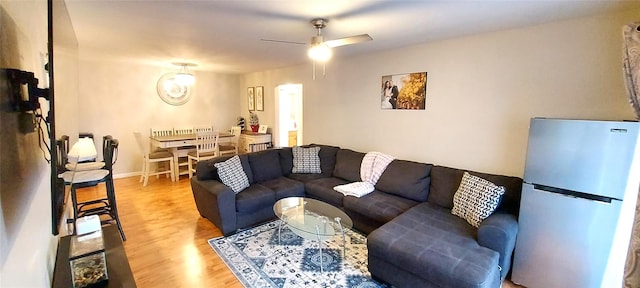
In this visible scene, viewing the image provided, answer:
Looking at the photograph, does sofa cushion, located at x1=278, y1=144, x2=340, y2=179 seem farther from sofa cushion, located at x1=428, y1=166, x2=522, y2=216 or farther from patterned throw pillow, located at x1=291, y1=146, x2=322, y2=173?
sofa cushion, located at x1=428, y1=166, x2=522, y2=216

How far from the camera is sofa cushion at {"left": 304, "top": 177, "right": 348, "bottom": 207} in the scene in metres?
3.36

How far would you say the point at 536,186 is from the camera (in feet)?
7.18

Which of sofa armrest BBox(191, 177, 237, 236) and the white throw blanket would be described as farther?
the white throw blanket

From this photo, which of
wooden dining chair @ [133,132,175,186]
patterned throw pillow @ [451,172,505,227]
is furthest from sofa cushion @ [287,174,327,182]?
wooden dining chair @ [133,132,175,186]

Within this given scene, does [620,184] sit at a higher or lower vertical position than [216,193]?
higher

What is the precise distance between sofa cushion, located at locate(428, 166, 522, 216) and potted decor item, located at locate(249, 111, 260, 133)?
4.26 m

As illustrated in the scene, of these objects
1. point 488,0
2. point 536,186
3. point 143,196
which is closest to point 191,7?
point 488,0

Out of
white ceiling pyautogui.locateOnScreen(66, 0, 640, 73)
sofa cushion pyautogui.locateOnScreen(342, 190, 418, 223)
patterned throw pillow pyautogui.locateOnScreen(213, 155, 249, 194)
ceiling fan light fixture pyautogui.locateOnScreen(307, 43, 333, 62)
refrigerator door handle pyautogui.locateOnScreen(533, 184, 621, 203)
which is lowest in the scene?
sofa cushion pyautogui.locateOnScreen(342, 190, 418, 223)

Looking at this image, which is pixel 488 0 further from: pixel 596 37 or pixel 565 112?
pixel 565 112

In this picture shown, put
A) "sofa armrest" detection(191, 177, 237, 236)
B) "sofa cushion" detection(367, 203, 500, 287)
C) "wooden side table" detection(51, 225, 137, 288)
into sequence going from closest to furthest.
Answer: "wooden side table" detection(51, 225, 137, 288)
"sofa cushion" detection(367, 203, 500, 287)
"sofa armrest" detection(191, 177, 237, 236)

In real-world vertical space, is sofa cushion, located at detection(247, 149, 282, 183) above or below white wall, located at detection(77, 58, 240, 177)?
below

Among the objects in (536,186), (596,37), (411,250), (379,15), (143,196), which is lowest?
(143,196)

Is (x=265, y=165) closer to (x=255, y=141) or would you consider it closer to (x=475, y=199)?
(x=255, y=141)

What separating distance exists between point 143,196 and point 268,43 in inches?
126
